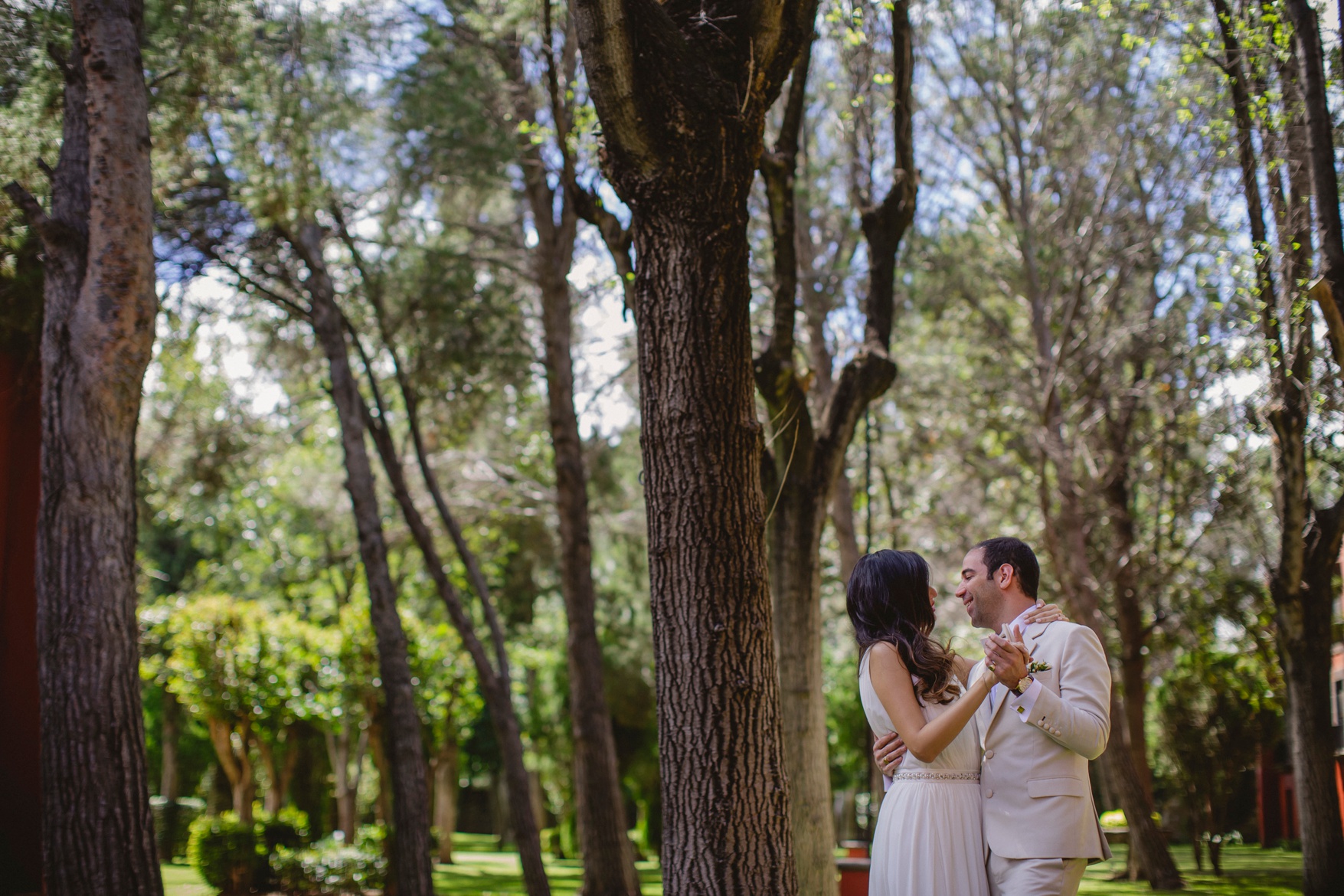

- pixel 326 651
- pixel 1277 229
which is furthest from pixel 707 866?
pixel 326 651

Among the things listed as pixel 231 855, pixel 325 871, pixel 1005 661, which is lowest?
pixel 325 871

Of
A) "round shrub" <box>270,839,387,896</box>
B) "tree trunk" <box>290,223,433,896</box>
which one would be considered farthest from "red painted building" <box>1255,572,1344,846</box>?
"tree trunk" <box>290,223,433,896</box>

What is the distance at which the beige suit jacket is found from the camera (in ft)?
9.19

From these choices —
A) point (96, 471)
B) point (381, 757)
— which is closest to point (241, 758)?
point (381, 757)

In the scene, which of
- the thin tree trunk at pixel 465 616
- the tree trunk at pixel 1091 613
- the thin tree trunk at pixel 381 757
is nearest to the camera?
the thin tree trunk at pixel 465 616

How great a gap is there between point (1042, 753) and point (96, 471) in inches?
220

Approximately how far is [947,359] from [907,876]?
1504 centimetres

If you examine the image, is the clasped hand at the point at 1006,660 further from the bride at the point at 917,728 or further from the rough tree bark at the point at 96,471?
the rough tree bark at the point at 96,471

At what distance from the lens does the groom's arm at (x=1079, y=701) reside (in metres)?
2.79

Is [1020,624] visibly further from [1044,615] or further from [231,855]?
[231,855]

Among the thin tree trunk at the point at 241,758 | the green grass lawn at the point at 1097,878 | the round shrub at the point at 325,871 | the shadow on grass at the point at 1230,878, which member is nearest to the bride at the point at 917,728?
the green grass lawn at the point at 1097,878

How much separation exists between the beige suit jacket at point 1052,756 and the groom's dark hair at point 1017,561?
0.15 metres

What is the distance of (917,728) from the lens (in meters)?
2.92

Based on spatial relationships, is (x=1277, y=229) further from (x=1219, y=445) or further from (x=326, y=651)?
(x=326, y=651)
